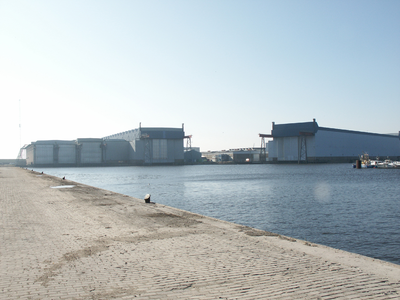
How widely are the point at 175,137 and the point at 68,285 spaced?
165178 millimetres

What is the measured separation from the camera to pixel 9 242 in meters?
11.9

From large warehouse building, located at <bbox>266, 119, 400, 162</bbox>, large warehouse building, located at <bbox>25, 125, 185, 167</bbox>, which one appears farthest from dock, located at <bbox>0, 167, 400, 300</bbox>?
large warehouse building, located at <bbox>25, 125, 185, 167</bbox>

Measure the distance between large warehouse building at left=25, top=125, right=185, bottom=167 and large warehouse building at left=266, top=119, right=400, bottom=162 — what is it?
47327 mm

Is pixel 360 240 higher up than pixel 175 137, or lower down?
lower down

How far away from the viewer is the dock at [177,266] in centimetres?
718

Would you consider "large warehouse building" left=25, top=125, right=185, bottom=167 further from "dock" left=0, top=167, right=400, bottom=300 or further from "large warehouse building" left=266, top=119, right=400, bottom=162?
"dock" left=0, top=167, right=400, bottom=300

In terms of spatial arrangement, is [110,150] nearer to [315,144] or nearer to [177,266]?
[315,144]

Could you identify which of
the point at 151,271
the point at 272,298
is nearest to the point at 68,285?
the point at 151,271

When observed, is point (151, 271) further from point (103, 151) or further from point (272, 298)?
point (103, 151)

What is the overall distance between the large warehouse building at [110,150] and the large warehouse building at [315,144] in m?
47.3

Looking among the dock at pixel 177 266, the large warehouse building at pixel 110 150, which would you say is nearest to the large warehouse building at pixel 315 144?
the large warehouse building at pixel 110 150

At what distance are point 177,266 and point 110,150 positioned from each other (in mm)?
168931

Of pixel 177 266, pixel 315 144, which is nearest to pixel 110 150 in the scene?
pixel 315 144

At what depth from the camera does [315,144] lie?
149000 mm
